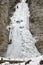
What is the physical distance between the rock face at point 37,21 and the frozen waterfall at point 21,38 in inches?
11.6

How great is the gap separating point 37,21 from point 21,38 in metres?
1.53

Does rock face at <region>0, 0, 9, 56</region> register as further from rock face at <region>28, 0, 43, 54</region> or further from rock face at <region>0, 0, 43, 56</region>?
rock face at <region>28, 0, 43, 54</region>

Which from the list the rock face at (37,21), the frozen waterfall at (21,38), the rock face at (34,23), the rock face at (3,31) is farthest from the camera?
the rock face at (37,21)

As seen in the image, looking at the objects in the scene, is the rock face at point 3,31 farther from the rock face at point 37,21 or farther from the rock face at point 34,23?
the rock face at point 37,21

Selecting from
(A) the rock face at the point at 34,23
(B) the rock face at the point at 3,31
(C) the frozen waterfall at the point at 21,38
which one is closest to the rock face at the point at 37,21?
(A) the rock face at the point at 34,23

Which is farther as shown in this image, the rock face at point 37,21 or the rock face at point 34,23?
the rock face at point 37,21

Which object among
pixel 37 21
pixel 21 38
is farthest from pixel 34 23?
pixel 21 38

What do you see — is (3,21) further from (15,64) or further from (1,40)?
(15,64)

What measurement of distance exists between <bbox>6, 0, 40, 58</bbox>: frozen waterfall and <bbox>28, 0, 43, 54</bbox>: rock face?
294mm

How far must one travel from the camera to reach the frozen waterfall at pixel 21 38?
10172 millimetres

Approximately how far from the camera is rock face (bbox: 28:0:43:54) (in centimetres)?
1082

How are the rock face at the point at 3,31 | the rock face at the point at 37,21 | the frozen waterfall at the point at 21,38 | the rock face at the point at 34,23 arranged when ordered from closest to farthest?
the frozen waterfall at the point at 21,38 < the rock face at the point at 3,31 < the rock face at the point at 34,23 < the rock face at the point at 37,21

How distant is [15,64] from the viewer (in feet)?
19.1

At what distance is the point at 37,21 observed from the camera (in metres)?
12.0
